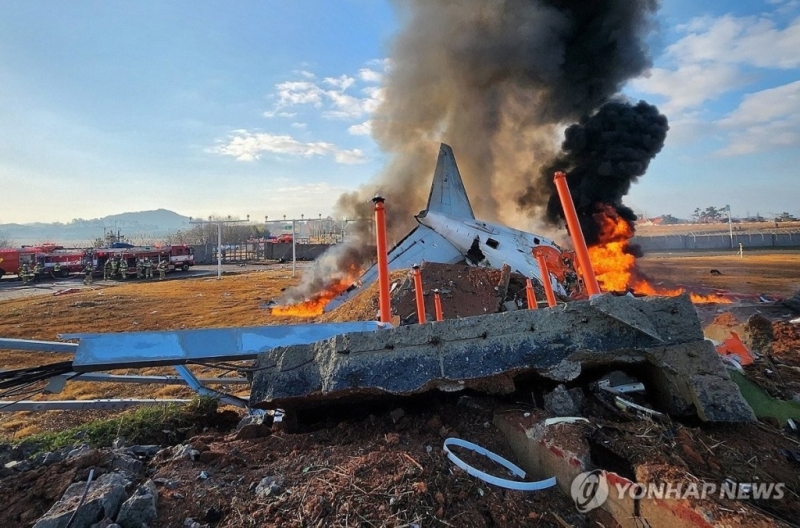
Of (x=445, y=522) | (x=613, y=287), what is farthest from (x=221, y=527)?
(x=613, y=287)

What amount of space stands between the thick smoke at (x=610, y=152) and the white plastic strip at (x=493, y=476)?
16.1m

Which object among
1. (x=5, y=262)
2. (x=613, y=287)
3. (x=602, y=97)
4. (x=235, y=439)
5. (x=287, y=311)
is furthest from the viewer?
(x=5, y=262)

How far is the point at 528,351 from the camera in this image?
2.81m

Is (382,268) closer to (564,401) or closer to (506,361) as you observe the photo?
(506,361)

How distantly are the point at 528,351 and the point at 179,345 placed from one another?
2.69 meters

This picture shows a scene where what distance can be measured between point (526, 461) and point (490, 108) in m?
18.1

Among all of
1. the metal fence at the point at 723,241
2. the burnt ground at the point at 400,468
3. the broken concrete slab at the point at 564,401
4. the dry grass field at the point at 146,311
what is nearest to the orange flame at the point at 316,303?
the dry grass field at the point at 146,311

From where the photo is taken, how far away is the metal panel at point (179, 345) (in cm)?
311

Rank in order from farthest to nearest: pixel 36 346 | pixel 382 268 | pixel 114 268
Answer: pixel 114 268
pixel 382 268
pixel 36 346

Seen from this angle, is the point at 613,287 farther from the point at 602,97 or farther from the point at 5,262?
the point at 5,262

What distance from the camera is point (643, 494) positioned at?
192 centimetres

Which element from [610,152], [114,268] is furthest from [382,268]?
[114,268]

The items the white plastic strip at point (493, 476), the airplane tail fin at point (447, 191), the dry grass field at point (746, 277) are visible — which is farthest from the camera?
the dry grass field at point (746, 277)
